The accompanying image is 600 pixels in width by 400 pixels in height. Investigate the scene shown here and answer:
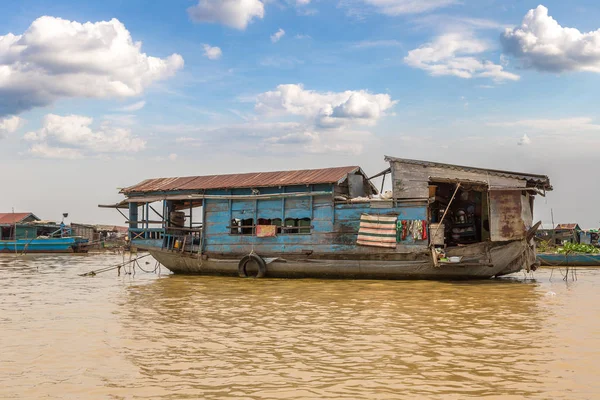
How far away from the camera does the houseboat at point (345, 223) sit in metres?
16.4

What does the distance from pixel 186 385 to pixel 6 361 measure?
9.26 ft

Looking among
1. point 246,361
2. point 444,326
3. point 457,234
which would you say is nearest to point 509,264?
point 457,234

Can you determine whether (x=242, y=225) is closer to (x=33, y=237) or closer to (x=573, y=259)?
(x=573, y=259)

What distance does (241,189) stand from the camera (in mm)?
19625

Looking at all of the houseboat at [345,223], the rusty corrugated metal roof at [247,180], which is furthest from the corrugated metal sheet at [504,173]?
the rusty corrugated metal roof at [247,180]

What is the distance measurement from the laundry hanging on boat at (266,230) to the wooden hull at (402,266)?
2.50ft

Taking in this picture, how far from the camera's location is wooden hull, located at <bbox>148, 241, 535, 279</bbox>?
53.4ft

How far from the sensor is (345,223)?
58.1ft

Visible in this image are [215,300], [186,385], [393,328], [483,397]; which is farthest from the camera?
[215,300]

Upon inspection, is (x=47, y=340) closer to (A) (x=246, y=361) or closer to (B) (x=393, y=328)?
(A) (x=246, y=361)

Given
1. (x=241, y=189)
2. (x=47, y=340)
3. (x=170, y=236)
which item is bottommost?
(x=47, y=340)

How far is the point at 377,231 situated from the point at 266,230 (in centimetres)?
398

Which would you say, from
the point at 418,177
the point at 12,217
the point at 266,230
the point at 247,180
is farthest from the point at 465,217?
the point at 12,217

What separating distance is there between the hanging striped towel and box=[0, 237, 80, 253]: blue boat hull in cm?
3057
